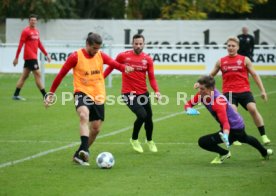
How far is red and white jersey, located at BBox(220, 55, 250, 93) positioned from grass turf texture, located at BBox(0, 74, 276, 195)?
3.52ft

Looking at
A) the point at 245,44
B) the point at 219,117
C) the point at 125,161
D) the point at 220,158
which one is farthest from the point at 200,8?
the point at 219,117

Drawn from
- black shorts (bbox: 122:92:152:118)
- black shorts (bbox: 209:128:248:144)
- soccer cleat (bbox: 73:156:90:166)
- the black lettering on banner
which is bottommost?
the black lettering on banner

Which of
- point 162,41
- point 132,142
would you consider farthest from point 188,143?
point 162,41

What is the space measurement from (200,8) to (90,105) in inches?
1329

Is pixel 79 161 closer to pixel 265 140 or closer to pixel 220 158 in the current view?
pixel 220 158

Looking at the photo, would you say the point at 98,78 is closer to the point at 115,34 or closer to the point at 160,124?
the point at 160,124

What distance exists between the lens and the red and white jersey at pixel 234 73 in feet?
47.0

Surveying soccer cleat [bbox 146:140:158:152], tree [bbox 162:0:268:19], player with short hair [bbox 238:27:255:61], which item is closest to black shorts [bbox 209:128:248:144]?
soccer cleat [bbox 146:140:158:152]

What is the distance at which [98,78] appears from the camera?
40.3 feet

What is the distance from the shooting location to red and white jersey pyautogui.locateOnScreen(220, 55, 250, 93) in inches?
564

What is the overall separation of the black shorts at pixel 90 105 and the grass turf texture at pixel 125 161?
2.37 feet

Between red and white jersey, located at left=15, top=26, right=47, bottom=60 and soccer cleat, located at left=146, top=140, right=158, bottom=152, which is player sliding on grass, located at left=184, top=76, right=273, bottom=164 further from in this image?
red and white jersey, located at left=15, top=26, right=47, bottom=60

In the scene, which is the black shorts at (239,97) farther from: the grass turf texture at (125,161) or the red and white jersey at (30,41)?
the red and white jersey at (30,41)

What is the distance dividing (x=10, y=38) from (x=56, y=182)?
2994 cm
